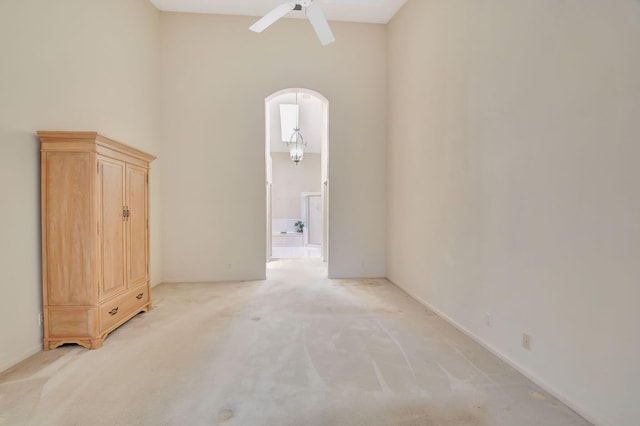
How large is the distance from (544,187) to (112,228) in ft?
11.8

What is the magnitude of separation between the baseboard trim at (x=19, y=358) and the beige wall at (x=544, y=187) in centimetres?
378

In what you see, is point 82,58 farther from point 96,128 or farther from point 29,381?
point 29,381

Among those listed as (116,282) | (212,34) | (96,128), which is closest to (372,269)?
(116,282)

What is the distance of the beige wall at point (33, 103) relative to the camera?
7.73ft

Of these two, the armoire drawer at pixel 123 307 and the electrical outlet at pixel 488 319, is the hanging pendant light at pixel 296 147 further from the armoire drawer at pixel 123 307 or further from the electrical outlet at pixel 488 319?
the electrical outlet at pixel 488 319


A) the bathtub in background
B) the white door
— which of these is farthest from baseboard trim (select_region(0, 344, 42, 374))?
the white door

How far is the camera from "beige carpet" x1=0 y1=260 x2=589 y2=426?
1883 millimetres

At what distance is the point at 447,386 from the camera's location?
2.19 meters

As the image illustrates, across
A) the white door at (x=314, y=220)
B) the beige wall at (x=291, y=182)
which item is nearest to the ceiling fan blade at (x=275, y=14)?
the white door at (x=314, y=220)

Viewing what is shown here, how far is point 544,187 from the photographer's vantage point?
219cm

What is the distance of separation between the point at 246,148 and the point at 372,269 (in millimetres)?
2898

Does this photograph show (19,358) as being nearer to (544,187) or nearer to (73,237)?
(73,237)

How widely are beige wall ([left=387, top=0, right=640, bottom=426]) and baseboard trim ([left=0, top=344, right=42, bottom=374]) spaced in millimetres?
3783

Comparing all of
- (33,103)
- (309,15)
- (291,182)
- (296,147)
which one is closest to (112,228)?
(33,103)
